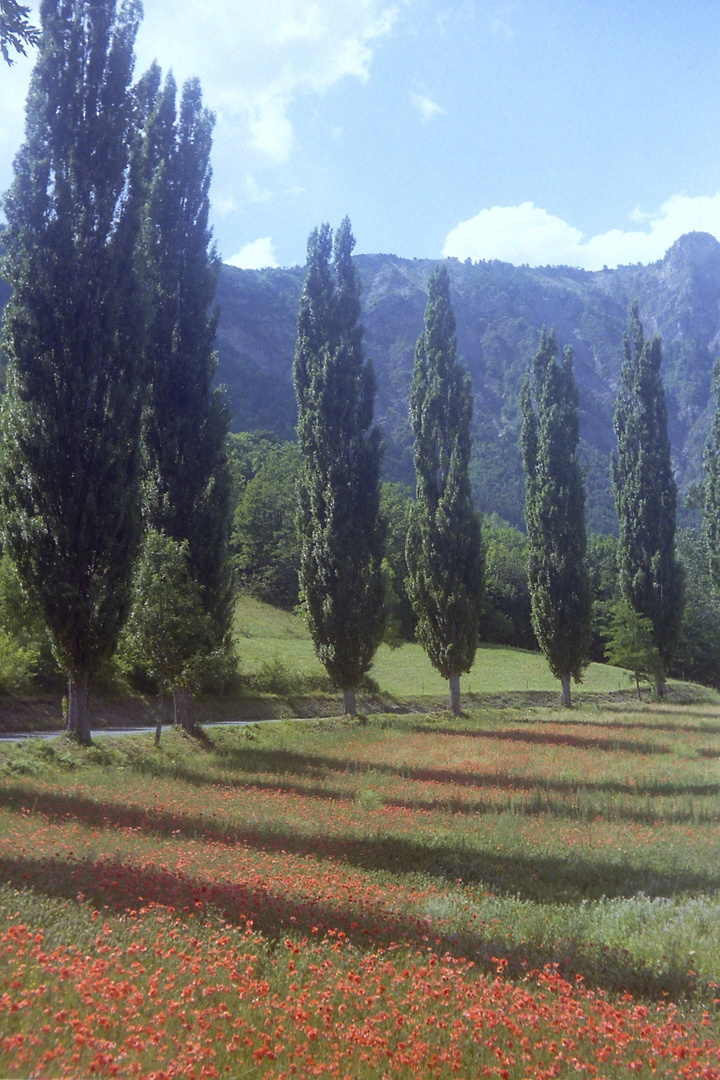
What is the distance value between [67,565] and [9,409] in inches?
188

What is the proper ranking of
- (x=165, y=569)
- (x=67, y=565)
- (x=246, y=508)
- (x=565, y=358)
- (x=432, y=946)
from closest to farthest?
(x=432, y=946), (x=67, y=565), (x=165, y=569), (x=565, y=358), (x=246, y=508)

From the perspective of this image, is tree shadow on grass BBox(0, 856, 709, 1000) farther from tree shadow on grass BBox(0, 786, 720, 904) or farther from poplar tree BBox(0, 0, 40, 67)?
poplar tree BBox(0, 0, 40, 67)

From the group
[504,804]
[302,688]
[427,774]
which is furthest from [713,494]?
[504,804]

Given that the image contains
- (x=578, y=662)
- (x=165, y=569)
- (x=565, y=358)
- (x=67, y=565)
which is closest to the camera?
(x=67, y=565)

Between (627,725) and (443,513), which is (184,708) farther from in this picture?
(627,725)

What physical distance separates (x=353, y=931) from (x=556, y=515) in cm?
4168

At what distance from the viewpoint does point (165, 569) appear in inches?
985

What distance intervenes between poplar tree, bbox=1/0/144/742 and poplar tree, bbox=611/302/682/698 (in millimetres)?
39717

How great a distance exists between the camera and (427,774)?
66.4 feet

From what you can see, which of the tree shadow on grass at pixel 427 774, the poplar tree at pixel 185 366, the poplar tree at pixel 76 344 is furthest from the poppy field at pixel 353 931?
the poplar tree at pixel 185 366

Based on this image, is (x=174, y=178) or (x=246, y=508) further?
(x=246, y=508)

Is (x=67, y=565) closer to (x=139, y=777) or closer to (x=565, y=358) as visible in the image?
(x=139, y=777)

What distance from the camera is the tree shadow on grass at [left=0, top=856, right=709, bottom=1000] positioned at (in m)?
6.61

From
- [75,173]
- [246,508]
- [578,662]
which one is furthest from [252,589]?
[75,173]
